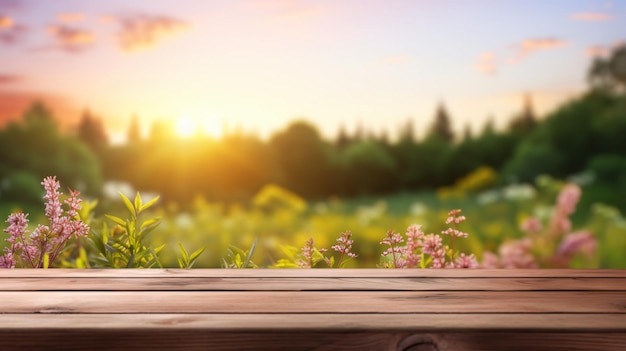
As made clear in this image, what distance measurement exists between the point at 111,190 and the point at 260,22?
115cm

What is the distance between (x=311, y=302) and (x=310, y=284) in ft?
→ 0.60

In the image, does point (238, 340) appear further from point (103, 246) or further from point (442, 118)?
point (442, 118)

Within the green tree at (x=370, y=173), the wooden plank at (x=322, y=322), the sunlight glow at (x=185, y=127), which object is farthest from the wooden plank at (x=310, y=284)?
the green tree at (x=370, y=173)

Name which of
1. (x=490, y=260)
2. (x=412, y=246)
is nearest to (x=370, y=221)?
(x=490, y=260)

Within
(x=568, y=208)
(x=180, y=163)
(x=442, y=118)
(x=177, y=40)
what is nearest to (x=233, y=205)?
(x=180, y=163)

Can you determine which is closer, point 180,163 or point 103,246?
point 103,246

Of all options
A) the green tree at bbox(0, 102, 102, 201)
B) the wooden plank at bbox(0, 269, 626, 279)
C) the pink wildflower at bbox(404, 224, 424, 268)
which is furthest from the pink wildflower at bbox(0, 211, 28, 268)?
the pink wildflower at bbox(404, 224, 424, 268)

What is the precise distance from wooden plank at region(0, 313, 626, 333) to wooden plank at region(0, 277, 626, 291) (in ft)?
0.79

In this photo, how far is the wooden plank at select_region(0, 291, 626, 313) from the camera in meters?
A: 1.23

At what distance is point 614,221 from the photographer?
11.0 ft

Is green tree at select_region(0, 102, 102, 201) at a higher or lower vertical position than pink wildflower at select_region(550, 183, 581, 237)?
higher

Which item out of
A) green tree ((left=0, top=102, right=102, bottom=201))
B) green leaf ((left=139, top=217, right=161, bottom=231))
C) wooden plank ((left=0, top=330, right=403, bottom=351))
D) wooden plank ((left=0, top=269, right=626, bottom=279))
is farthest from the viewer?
green tree ((left=0, top=102, right=102, bottom=201))

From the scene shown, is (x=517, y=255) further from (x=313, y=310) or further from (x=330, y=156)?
(x=313, y=310)

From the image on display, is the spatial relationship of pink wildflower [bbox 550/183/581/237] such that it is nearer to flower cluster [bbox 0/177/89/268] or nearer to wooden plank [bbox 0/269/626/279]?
wooden plank [bbox 0/269/626/279]
